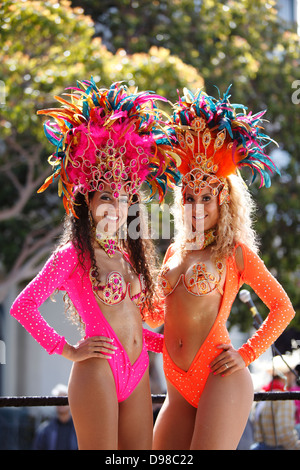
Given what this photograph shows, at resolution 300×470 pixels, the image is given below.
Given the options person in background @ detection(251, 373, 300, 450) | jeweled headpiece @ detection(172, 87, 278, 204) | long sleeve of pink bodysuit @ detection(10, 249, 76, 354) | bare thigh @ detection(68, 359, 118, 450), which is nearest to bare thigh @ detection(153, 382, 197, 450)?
bare thigh @ detection(68, 359, 118, 450)

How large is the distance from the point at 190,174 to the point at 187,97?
1.38 ft

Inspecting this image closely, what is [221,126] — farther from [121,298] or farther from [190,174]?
[121,298]

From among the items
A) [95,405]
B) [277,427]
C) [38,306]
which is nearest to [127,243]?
[38,306]

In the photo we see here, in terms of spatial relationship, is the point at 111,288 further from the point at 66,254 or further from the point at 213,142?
the point at 213,142

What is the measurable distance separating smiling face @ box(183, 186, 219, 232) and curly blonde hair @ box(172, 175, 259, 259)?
4 centimetres

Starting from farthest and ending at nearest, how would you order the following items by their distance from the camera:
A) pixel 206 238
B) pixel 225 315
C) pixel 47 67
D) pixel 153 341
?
pixel 47 67
pixel 153 341
pixel 206 238
pixel 225 315

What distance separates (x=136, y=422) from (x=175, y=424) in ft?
0.90

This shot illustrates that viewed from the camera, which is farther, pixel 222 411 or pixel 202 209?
pixel 202 209

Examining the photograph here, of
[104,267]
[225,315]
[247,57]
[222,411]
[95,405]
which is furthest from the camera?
[247,57]

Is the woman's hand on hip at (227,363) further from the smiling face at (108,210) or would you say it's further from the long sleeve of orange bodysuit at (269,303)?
the smiling face at (108,210)

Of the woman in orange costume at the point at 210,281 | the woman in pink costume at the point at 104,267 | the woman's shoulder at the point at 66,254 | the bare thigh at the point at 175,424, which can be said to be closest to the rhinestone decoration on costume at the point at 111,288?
the woman in pink costume at the point at 104,267

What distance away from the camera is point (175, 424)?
10.3 ft

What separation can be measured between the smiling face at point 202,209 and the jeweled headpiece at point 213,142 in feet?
0.10

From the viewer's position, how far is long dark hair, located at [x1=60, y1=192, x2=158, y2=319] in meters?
3.08
